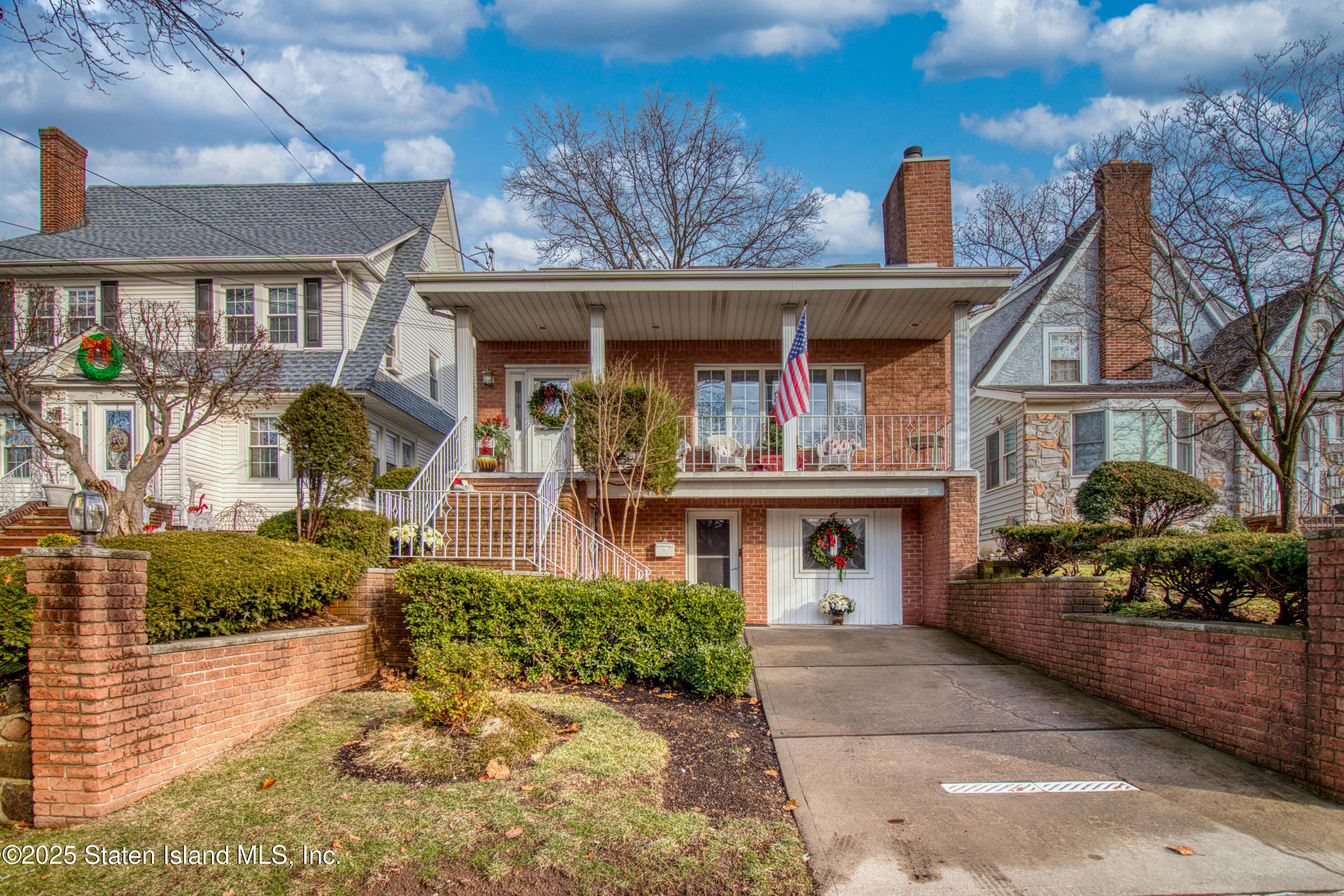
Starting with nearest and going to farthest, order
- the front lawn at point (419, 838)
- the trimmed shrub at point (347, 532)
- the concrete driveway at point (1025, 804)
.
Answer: the front lawn at point (419, 838) → the concrete driveway at point (1025, 804) → the trimmed shrub at point (347, 532)

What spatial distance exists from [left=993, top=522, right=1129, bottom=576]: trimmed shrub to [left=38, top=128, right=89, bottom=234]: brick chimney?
1924cm

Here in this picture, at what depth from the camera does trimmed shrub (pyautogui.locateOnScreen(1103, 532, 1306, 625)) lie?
5355mm

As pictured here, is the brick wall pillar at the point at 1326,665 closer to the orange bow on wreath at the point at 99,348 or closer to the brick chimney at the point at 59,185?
A: the orange bow on wreath at the point at 99,348

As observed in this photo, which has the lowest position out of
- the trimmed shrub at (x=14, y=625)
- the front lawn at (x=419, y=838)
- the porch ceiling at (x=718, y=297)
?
the front lawn at (x=419, y=838)

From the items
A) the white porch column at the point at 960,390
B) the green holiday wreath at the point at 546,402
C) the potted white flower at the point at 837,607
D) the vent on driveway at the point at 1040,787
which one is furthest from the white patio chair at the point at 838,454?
the vent on driveway at the point at 1040,787

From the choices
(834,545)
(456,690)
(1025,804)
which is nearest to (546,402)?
(834,545)

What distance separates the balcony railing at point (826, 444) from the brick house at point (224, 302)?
637 cm

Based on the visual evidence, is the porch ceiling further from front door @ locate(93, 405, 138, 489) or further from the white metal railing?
the white metal railing

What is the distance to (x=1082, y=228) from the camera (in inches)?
647

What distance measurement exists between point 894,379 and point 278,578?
10335mm

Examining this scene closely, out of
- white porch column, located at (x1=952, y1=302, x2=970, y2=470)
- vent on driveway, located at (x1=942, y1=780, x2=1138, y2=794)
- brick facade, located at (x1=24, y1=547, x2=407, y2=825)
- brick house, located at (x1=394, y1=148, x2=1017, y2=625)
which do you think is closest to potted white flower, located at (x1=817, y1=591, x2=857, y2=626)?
brick house, located at (x1=394, y1=148, x2=1017, y2=625)

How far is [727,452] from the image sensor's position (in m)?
12.2

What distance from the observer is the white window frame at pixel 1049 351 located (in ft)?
52.1

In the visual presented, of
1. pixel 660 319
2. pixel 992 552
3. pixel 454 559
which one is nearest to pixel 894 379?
pixel 992 552
